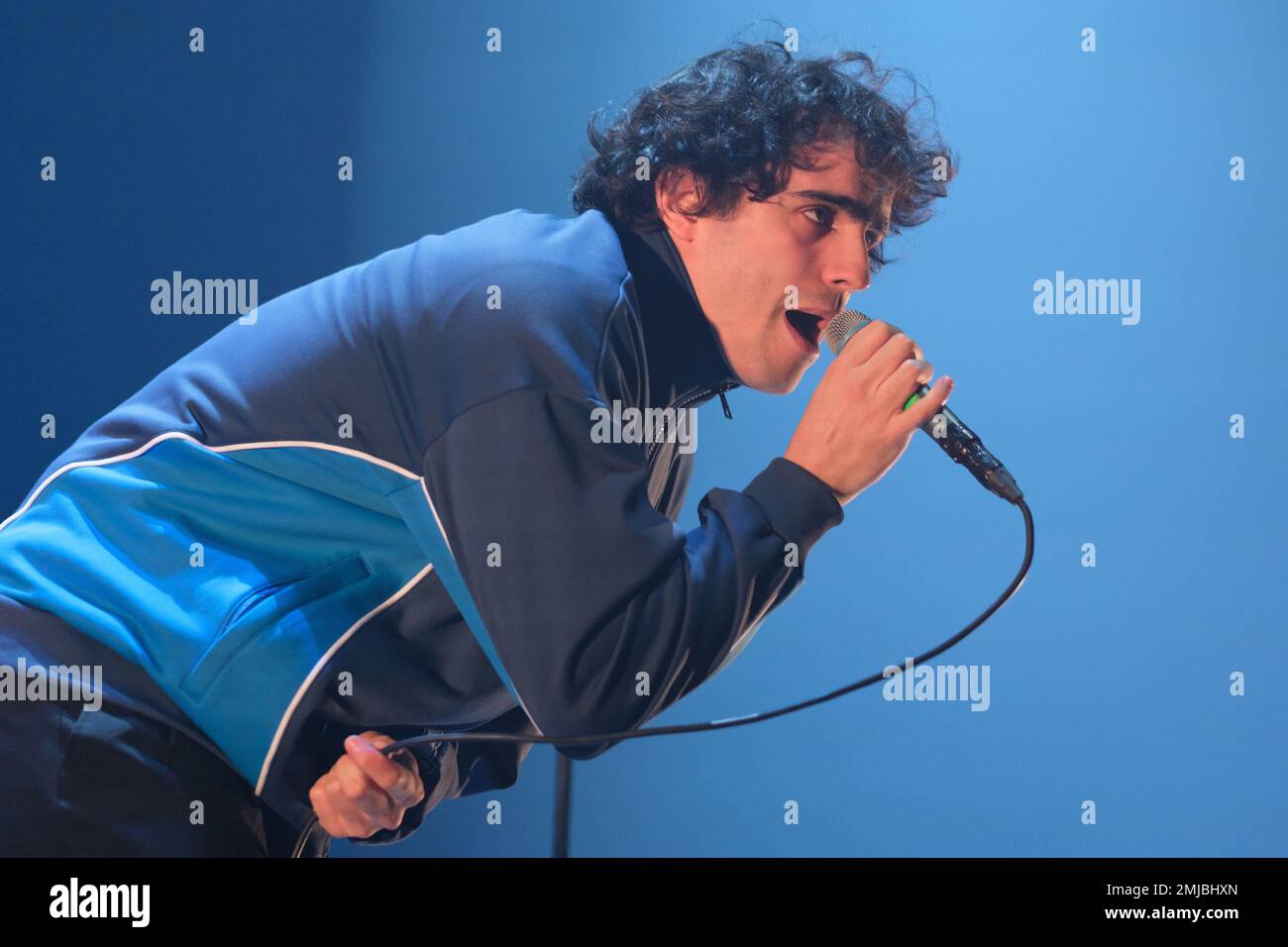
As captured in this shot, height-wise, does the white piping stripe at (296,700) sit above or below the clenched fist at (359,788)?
above

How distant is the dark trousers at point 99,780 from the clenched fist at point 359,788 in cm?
7

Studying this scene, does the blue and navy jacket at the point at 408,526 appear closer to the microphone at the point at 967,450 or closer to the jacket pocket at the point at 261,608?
the jacket pocket at the point at 261,608

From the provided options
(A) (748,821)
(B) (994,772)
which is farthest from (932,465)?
(A) (748,821)

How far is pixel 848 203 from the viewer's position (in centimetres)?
114

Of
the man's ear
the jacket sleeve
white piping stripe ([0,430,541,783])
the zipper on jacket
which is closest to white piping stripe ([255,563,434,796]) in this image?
white piping stripe ([0,430,541,783])

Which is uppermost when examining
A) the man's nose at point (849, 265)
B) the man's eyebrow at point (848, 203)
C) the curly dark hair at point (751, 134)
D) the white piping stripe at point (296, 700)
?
the curly dark hair at point (751, 134)

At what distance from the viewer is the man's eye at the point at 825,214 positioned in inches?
44.4

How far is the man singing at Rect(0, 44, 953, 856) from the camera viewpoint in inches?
35.1

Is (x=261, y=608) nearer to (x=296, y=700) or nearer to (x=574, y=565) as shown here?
(x=296, y=700)

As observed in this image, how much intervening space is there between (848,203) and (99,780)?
74cm

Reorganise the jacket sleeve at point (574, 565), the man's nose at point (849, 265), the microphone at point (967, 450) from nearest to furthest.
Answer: the jacket sleeve at point (574, 565) < the microphone at point (967, 450) < the man's nose at point (849, 265)

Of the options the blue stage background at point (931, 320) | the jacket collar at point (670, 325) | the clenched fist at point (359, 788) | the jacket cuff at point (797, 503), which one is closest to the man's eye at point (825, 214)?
the jacket collar at point (670, 325)

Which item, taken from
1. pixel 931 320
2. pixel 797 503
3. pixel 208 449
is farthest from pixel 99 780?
pixel 931 320

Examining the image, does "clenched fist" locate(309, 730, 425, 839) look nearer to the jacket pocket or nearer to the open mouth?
the jacket pocket
